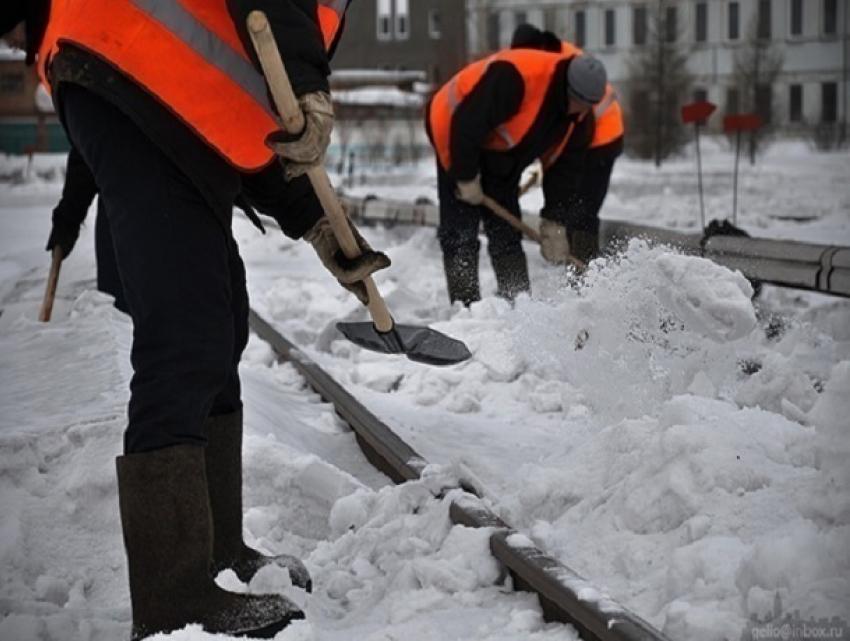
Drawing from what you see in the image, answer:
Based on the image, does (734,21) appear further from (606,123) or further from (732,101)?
(606,123)

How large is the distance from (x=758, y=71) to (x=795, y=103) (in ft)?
14.5

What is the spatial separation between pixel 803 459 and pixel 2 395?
2975mm

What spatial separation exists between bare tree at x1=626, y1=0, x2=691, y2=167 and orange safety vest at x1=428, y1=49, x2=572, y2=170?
96.6ft

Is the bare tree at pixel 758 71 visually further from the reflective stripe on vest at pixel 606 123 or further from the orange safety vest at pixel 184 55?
the orange safety vest at pixel 184 55

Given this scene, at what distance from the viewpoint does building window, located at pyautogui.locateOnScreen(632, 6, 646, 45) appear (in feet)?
154

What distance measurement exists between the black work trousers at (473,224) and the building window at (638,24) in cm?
4055

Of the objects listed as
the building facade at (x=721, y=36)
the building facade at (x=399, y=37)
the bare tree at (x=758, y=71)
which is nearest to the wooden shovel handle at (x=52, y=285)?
the building facade at (x=721, y=36)

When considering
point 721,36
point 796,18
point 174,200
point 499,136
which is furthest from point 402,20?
point 174,200

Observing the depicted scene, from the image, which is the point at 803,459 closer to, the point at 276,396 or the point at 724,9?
the point at 276,396

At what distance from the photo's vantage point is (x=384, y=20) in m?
54.8

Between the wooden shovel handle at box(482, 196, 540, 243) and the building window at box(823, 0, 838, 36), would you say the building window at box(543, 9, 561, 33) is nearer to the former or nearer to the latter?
the building window at box(823, 0, 838, 36)

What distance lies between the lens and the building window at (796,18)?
137ft

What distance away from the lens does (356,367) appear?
6.11 metres

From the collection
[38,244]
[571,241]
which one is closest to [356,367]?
[571,241]
